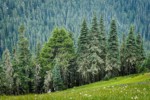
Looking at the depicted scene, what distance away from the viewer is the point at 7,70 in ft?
262

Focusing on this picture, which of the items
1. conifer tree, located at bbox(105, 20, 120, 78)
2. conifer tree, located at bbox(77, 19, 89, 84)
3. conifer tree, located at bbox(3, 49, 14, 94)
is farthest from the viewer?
conifer tree, located at bbox(105, 20, 120, 78)

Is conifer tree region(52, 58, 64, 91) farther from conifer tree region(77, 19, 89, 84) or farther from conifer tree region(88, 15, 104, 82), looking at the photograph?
conifer tree region(88, 15, 104, 82)

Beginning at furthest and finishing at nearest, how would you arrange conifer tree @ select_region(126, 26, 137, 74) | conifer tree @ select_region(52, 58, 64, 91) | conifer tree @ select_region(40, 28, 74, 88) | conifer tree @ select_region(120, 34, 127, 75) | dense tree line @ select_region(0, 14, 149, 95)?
conifer tree @ select_region(120, 34, 127, 75), conifer tree @ select_region(126, 26, 137, 74), conifer tree @ select_region(40, 28, 74, 88), dense tree line @ select_region(0, 14, 149, 95), conifer tree @ select_region(52, 58, 64, 91)

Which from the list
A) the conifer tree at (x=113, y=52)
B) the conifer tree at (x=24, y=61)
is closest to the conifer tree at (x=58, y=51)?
the conifer tree at (x=24, y=61)

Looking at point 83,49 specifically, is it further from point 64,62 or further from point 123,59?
point 123,59

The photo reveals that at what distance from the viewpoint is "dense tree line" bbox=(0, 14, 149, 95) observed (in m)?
79.3

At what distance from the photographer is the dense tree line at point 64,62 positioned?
79312 millimetres

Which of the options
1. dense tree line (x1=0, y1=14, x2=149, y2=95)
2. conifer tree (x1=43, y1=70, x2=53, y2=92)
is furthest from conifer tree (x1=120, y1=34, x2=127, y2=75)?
conifer tree (x1=43, y1=70, x2=53, y2=92)

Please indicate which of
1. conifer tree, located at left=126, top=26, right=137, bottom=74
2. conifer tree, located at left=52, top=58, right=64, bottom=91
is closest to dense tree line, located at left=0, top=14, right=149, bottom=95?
conifer tree, located at left=52, top=58, right=64, bottom=91

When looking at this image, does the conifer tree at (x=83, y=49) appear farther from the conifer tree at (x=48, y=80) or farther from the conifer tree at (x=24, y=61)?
the conifer tree at (x=24, y=61)

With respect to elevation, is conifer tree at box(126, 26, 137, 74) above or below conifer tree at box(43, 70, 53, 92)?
above

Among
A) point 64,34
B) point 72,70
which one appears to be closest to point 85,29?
point 64,34

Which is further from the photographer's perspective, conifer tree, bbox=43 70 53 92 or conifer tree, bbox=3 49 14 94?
conifer tree, bbox=3 49 14 94

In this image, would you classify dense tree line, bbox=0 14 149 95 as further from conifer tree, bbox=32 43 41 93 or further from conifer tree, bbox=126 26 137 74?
conifer tree, bbox=126 26 137 74
